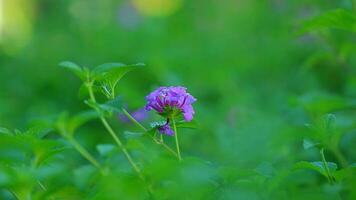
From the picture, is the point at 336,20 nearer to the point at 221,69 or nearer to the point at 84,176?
the point at 84,176

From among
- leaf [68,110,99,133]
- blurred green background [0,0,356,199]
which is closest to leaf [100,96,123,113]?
leaf [68,110,99,133]

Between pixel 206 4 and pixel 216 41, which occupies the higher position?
pixel 206 4

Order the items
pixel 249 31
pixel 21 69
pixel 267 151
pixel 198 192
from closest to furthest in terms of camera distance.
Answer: pixel 198 192
pixel 267 151
pixel 21 69
pixel 249 31

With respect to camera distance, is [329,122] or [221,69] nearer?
[329,122]

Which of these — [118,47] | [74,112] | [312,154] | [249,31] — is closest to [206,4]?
[249,31]

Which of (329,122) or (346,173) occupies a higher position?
(329,122)

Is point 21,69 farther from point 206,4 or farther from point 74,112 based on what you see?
point 206,4

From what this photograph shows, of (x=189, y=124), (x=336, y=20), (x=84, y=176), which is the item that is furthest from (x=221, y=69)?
(x=84, y=176)

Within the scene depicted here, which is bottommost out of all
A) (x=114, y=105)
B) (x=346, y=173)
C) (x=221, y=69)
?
(x=346, y=173)
